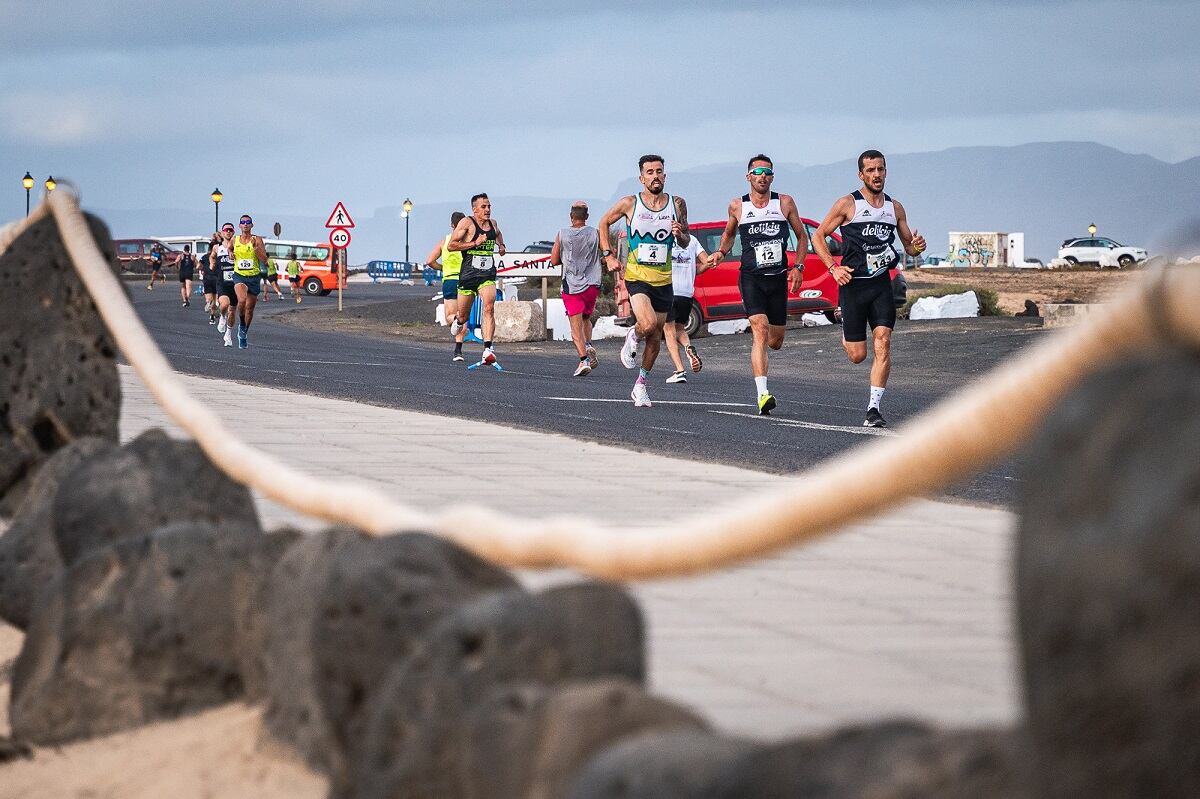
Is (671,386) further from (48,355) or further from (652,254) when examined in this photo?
(48,355)

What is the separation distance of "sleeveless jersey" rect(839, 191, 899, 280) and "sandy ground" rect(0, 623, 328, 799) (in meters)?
10.7

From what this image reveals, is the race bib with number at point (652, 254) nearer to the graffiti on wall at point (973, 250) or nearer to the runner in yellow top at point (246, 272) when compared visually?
the runner in yellow top at point (246, 272)

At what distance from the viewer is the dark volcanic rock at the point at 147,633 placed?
384cm

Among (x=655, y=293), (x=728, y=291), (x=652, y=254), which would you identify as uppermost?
(x=652, y=254)

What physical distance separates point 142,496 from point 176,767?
40.5 inches

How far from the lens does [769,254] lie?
50.4 feet

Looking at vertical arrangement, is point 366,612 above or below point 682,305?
above

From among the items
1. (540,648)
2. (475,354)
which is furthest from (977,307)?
(540,648)

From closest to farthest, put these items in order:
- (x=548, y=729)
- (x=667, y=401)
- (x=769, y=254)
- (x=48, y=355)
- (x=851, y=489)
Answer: (x=548, y=729)
(x=851, y=489)
(x=48, y=355)
(x=769, y=254)
(x=667, y=401)

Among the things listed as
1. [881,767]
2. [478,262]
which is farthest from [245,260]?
[881,767]

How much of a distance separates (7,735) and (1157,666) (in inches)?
126

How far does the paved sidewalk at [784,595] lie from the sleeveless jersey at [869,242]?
4.21 metres

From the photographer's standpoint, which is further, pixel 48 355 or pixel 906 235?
pixel 906 235

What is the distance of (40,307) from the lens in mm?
5676
